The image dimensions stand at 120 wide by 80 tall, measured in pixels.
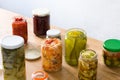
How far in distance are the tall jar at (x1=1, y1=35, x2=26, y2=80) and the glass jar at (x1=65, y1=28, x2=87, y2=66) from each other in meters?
0.20

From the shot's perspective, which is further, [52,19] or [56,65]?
[52,19]

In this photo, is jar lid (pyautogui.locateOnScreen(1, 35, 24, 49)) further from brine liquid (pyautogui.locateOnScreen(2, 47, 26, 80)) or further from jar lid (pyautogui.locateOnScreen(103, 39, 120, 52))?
jar lid (pyautogui.locateOnScreen(103, 39, 120, 52))

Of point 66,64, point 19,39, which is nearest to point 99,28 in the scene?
point 66,64

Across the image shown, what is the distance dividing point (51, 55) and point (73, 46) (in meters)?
0.10

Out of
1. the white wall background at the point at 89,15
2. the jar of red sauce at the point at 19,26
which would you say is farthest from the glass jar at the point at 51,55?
the white wall background at the point at 89,15

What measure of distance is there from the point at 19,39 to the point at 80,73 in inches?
9.5

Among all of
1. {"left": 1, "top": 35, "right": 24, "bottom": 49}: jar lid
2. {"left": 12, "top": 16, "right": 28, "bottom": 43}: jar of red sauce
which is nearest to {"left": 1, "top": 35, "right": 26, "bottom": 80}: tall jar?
{"left": 1, "top": 35, "right": 24, "bottom": 49}: jar lid

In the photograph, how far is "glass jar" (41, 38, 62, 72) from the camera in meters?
0.93

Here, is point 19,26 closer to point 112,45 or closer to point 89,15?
point 112,45

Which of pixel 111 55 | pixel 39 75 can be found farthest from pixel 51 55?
pixel 111 55

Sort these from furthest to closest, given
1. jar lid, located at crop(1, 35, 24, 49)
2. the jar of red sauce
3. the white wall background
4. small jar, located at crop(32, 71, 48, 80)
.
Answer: the white wall background → the jar of red sauce → small jar, located at crop(32, 71, 48, 80) → jar lid, located at crop(1, 35, 24, 49)

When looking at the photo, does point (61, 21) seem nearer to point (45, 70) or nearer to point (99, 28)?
point (99, 28)

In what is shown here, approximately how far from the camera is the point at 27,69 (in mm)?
995

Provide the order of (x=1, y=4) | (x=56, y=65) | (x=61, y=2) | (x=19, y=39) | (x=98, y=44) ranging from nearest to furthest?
(x=19, y=39) < (x=56, y=65) < (x=98, y=44) < (x=61, y=2) < (x=1, y=4)
